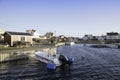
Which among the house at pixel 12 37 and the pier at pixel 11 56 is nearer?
the pier at pixel 11 56

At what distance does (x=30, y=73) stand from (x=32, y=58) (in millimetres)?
20190

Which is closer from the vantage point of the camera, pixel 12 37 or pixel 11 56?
pixel 11 56

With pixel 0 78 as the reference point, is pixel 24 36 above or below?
above

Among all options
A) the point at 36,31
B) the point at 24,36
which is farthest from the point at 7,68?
the point at 36,31

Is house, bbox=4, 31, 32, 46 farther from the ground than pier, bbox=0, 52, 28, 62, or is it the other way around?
house, bbox=4, 31, 32, 46

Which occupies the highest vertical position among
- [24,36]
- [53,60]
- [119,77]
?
[24,36]

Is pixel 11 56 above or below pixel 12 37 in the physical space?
below

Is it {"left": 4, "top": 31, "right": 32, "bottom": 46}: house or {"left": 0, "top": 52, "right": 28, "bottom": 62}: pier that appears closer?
{"left": 0, "top": 52, "right": 28, "bottom": 62}: pier

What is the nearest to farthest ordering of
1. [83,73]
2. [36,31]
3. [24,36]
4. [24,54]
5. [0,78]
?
[0,78] → [83,73] → [24,54] → [24,36] → [36,31]

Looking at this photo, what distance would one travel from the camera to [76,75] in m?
37.5

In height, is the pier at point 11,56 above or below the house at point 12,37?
below

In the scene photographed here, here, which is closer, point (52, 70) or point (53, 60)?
point (52, 70)

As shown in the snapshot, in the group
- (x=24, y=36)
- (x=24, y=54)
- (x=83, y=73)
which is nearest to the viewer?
(x=83, y=73)

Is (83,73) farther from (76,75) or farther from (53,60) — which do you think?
(53,60)
